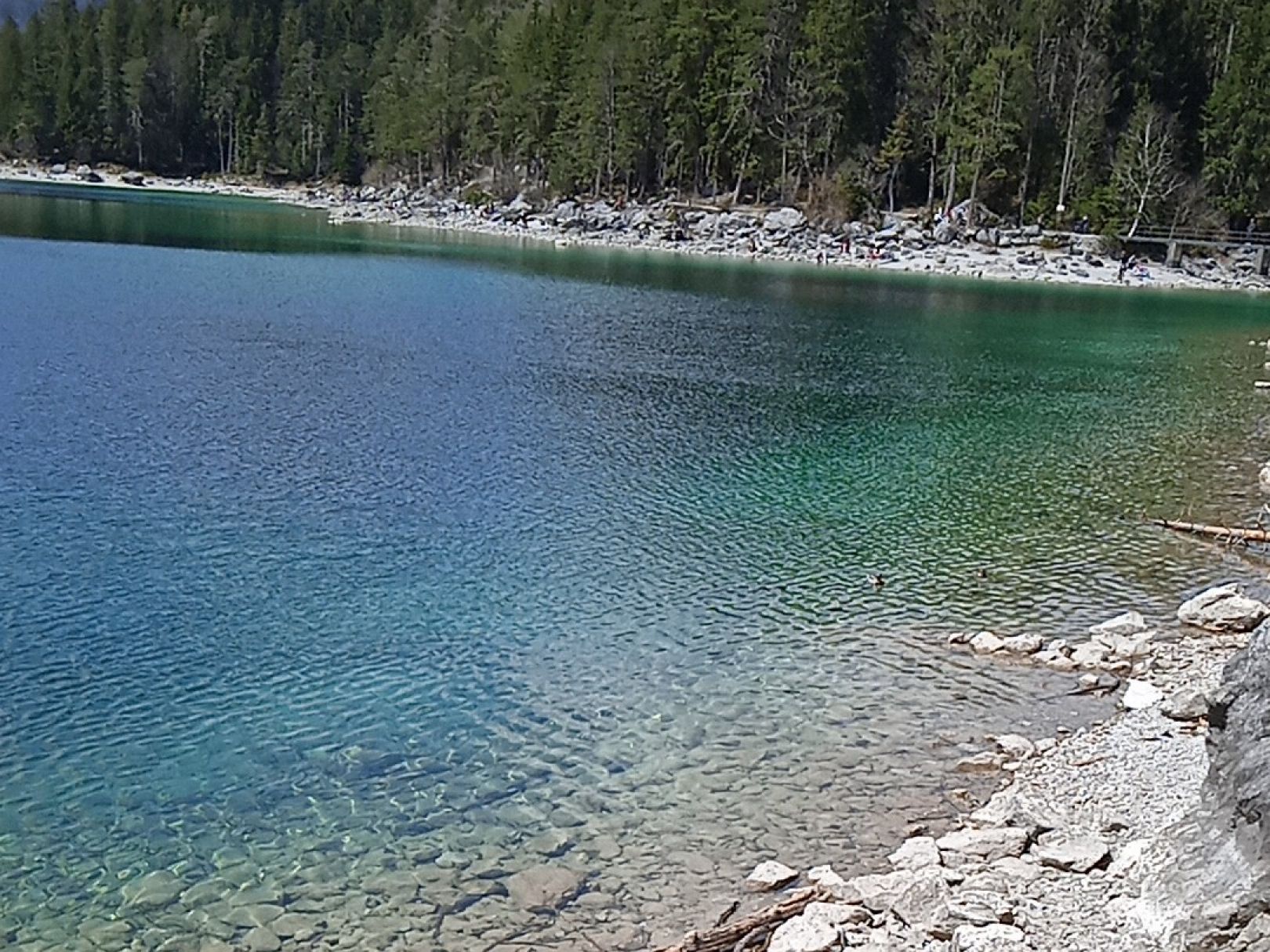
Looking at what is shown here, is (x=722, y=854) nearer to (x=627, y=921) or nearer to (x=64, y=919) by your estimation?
(x=627, y=921)

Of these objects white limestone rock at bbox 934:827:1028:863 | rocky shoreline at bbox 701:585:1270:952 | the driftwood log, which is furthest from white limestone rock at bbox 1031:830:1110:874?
the driftwood log

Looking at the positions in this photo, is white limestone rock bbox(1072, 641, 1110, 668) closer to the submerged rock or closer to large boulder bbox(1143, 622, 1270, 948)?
Result: large boulder bbox(1143, 622, 1270, 948)

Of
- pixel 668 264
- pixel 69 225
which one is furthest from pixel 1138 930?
pixel 69 225

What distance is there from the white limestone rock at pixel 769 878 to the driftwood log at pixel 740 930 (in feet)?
2.28

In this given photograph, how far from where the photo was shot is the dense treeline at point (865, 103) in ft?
285

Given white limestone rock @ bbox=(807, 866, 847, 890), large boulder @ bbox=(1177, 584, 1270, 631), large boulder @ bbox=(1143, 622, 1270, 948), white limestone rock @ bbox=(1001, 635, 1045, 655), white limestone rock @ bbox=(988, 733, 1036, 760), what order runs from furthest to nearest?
large boulder @ bbox=(1177, 584, 1270, 631) < white limestone rock @ bbox=(1001, 635, 1045, 655) < white limestone rock @ bbox=(988, 733, 1036, 760) < white limestone rock @ bbox=(807, 866, 847, 890) < large boulder @ bbox=(1143, 622, 1270, 948)

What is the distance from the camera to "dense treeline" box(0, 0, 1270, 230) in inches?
3420

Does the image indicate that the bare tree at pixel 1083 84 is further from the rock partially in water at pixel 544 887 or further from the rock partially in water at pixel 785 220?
the rock partially in water at pixel 544 887

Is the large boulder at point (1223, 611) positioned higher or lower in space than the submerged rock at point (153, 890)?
higher

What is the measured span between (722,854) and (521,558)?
342 inches

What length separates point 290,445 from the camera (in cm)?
2533

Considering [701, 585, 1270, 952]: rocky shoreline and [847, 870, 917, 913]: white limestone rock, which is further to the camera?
[847, 870, 917, 913]: white limestone rock

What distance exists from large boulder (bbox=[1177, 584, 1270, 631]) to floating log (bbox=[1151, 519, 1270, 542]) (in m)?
3.87

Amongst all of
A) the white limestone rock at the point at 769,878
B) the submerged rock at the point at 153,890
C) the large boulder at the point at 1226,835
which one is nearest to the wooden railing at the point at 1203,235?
the large boulder at the point at 1226,835
